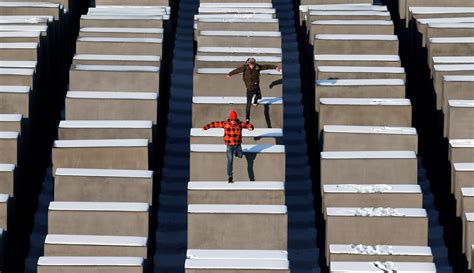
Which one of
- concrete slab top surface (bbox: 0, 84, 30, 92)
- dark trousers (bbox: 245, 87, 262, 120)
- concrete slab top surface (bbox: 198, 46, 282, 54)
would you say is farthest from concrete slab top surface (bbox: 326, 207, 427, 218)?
concrete slab top surface (bbox: 0, 84, 30, 92)

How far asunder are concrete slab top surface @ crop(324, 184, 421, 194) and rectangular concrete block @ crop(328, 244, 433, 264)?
210 centimetres

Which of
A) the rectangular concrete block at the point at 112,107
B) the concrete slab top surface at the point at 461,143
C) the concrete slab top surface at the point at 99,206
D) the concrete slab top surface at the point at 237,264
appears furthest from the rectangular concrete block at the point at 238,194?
the concrete slab top surface at the point at 461,143

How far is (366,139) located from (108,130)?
6.66 metres

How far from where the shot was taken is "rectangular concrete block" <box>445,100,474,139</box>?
36.7 metres

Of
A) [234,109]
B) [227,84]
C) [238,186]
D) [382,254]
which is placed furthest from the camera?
[227,84]

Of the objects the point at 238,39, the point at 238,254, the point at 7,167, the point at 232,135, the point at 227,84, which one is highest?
the point at 238,39

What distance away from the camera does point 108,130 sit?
36844mm

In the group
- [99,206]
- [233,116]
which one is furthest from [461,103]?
[99,206]

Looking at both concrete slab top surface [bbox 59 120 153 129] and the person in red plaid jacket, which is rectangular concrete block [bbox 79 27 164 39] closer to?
concrete slab top surface [bbox 59 120 153 129]

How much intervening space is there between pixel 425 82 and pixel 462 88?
3041 millimetres

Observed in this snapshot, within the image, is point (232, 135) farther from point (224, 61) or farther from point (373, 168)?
point (224, 61)

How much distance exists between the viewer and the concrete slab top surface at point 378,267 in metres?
31.2

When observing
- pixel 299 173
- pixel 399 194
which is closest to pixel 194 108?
pixel 299 173

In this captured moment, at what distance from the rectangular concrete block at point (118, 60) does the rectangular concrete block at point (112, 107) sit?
8.03ft
